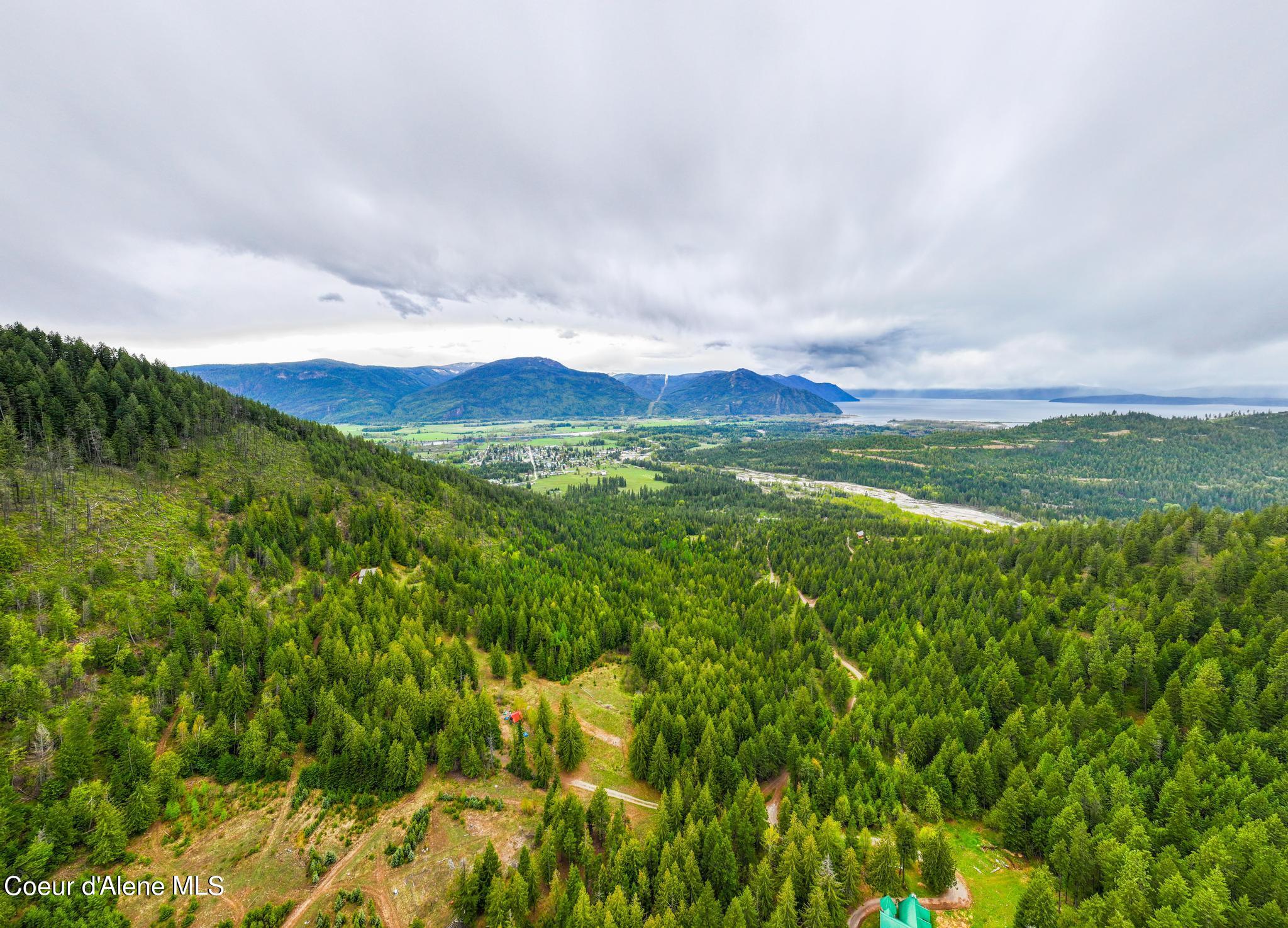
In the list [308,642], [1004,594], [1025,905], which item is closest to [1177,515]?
[1004,594]

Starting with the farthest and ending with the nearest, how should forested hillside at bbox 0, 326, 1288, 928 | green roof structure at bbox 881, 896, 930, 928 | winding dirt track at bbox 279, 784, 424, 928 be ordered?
1. winding dirt track at bbox 279, 784, 424, 928
2. forested hillside at bbox 0, 326, 1288, 928
3. green roof structure at bbox 881, 896, 930, 928

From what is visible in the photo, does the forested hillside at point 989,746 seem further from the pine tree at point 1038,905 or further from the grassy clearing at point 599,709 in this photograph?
the grassy clearing at point 599,709

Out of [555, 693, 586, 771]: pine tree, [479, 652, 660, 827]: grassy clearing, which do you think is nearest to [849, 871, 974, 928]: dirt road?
[479, 652, 660, 827]: grassy clearing

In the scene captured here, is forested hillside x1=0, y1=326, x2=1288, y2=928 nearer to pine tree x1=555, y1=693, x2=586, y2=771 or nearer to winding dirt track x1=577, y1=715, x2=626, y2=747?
pine tree x1=555, y1=693, x2=586, y2=771

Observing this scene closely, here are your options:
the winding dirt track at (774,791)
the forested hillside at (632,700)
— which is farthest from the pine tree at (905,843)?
the winding dirt track at (774,791)

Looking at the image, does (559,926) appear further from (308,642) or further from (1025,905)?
(308,642)
